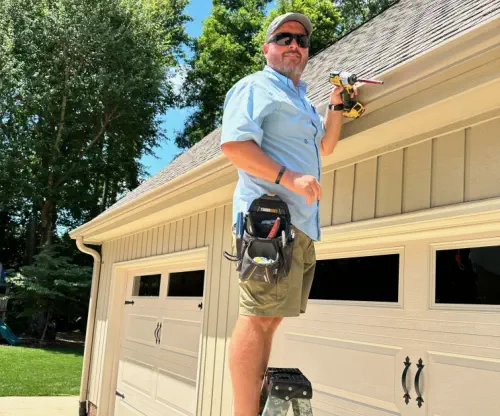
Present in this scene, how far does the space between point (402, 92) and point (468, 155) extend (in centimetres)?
46

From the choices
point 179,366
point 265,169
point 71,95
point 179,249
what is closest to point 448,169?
point 265,169

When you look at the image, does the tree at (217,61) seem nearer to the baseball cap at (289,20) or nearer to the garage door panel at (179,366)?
the garage door panel at (179,366)

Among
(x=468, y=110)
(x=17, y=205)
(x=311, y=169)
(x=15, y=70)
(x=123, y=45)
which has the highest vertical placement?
(x=123, y=45)

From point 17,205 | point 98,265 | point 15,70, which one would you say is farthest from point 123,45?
point 98,265

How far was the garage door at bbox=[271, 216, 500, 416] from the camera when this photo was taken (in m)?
2.42

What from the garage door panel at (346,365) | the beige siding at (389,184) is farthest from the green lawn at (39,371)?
the beige siding at (389,184)

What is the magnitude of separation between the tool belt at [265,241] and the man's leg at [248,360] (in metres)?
0.17

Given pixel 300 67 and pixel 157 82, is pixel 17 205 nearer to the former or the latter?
pixel 157 82

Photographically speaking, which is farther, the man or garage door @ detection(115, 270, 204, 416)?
garage door @ detection(115, 270, 204, 416)

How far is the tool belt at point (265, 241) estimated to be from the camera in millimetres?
1681

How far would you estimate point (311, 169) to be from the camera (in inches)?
76.5

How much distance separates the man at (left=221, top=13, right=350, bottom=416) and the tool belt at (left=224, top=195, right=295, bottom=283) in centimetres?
6

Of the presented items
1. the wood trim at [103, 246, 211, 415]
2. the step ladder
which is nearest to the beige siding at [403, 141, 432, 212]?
the step ladder

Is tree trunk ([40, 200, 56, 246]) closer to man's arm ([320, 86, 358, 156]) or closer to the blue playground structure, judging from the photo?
the blue playground structure
